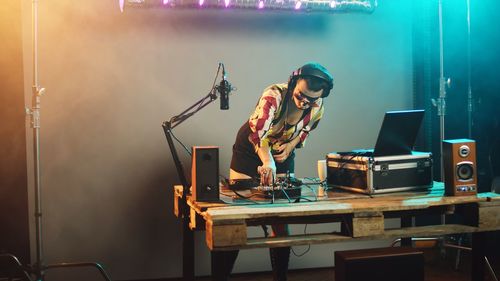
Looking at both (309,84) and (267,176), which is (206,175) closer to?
(267,176)

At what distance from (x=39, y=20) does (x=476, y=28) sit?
3.71 meters

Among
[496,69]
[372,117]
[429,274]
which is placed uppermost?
[496,69]

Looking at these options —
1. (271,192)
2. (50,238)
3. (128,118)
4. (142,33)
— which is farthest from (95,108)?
(271,192)

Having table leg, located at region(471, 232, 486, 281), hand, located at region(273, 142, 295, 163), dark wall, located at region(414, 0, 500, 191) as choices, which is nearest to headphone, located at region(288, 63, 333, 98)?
hand, located at region(273, 142, 295, 163)

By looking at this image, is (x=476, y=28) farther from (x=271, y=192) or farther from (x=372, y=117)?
(x=271, y=192)

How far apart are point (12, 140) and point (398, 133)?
2.87m

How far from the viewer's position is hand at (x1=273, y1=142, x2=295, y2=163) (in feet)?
13.1

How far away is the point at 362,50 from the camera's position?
495 centimetres

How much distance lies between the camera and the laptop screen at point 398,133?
10.5ft

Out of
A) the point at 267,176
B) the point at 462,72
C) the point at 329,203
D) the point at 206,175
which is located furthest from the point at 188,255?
the point at 462,72

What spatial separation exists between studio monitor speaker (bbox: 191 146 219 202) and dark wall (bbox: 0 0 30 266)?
192 cm

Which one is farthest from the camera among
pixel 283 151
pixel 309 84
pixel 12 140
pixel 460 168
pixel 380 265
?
pixel 12 140

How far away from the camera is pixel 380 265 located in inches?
116

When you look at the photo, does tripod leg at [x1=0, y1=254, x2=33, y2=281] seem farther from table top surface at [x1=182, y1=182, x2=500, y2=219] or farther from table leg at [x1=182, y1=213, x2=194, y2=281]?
table top surface at [x1=182, y1=182, x2=500, y2=219]
